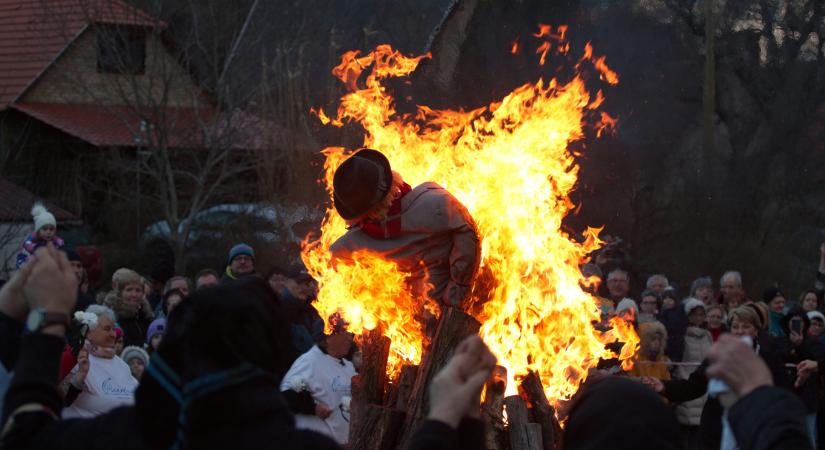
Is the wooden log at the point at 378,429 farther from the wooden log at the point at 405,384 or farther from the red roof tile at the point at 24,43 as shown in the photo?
the red roof tile at the point at 24,43

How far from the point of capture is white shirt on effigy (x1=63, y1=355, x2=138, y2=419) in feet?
21.3

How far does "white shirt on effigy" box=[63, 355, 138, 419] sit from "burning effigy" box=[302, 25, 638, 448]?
1276mm

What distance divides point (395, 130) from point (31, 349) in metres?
4.36

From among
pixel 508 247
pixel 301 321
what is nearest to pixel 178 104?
pixel 301 321

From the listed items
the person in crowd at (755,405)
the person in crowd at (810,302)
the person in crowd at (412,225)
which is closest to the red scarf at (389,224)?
the person in crowd at (412,225)

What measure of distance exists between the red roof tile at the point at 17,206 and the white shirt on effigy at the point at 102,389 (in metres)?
9.91

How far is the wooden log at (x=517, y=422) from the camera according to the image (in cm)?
569

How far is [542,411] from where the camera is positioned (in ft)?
19.4

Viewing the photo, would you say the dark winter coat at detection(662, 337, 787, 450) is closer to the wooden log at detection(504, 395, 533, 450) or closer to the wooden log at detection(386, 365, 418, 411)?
the wooden log at detection(504, 395, 533, 450)

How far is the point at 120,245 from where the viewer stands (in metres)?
20.8

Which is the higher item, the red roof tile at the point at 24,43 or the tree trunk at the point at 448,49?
the red roof tile at the point at 24,43

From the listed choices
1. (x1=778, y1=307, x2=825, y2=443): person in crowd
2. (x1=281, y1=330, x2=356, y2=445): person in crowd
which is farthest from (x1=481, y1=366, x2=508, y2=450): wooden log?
(x1=778, y1=307, x2=825, y2=443): person in crowd

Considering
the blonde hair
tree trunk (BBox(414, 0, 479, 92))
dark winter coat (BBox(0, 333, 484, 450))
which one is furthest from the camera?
tree trunk (BBox(414, 0, 479, 92))

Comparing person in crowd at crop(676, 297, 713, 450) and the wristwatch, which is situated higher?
the wristwatch
